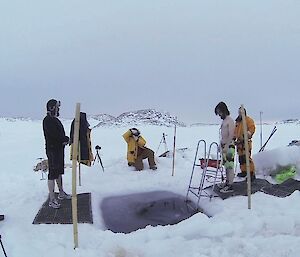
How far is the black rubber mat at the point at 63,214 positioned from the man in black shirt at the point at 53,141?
5.9 inches

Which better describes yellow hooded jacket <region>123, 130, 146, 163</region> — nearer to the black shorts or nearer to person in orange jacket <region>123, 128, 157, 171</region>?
person in orange jacket <region>123, 128, 157, 171</region>

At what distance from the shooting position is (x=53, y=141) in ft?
20.3

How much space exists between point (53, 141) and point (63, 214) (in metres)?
1.20

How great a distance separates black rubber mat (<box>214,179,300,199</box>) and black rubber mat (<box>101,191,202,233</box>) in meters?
0.83

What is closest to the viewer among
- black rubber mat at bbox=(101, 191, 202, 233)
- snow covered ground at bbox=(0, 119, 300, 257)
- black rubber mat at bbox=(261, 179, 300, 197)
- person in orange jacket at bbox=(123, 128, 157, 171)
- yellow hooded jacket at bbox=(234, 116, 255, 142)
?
snow covered ground at bbox=(0, 119, 300, 257)

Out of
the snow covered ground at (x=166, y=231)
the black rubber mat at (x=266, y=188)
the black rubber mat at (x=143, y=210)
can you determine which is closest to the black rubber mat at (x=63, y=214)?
the snow covered ground at (x=166, y=231)

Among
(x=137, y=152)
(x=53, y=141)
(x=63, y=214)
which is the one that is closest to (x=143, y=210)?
(x=63, y=214)

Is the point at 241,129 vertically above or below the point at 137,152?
above

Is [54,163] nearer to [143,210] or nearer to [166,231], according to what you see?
[143,210]

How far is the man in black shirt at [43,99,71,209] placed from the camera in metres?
6.12

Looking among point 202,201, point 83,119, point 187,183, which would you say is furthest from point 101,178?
point 202,201

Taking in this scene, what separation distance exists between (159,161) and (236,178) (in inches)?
92.4

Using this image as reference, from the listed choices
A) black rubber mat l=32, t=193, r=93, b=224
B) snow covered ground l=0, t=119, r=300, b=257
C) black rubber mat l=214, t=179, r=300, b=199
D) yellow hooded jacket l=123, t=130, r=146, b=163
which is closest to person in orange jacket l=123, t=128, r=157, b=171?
yellow hooded jacket l=123, t=130, r=146, b=163

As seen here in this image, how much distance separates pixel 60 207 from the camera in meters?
6.33
